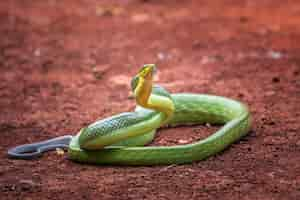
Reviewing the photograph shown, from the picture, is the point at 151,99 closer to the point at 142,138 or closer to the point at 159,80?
the point at 142,138

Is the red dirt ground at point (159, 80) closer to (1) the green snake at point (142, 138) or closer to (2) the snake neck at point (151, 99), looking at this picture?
(1) the green snake at point (142, 138)

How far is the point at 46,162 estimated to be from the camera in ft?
20.2

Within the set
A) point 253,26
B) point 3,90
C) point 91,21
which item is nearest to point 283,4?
point 253,26

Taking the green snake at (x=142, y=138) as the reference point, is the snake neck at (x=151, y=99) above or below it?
above

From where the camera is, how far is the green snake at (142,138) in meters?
5.87

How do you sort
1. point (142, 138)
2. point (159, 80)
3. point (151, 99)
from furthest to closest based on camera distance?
point (159, 80) < point (142, 138) < point (151, 99)

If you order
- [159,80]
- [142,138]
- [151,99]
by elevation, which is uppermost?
[151,99]

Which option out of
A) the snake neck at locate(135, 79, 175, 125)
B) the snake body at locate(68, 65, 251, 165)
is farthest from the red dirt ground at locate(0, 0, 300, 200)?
the snake neck at locate(135, 79, 175, 125)

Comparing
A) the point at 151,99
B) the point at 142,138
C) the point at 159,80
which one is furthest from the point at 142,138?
the point at 159,80

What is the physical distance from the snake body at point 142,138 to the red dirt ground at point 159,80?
89 millimetres

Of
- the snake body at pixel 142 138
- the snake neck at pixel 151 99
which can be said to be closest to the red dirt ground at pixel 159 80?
the snake body at pixel 142 138

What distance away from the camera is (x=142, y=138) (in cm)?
648

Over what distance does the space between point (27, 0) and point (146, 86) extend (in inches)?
373

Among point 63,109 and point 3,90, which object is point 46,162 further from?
point 3,90
